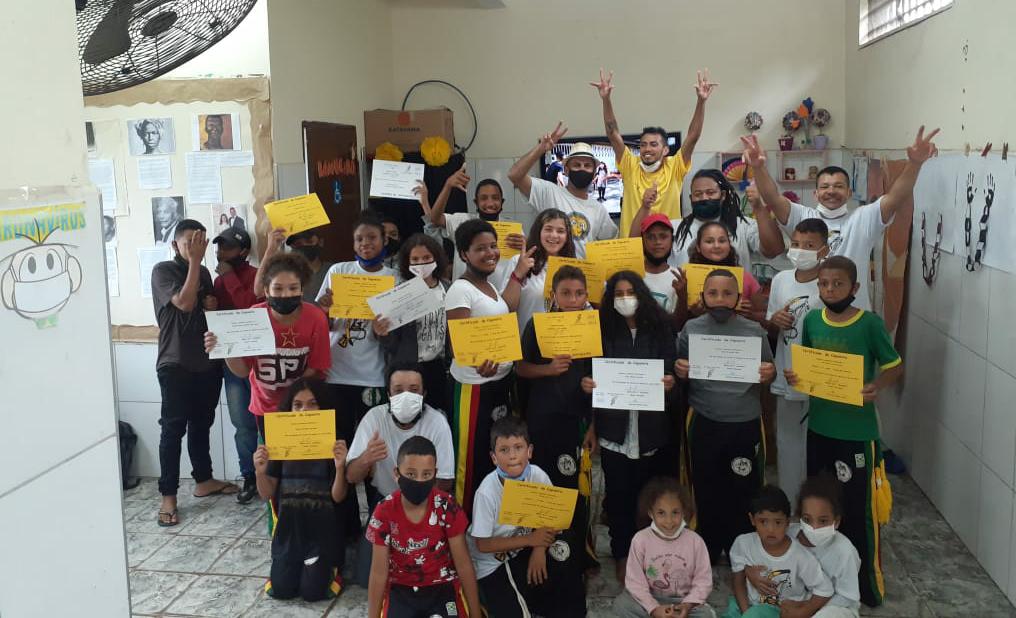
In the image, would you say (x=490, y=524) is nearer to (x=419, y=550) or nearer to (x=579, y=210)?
(x=419, y=550)

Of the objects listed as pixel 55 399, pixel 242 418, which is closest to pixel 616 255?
pixel 242 418

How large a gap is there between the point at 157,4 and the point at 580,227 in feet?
8.09

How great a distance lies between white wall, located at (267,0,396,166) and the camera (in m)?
4.68

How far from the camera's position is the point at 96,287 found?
1703 mm

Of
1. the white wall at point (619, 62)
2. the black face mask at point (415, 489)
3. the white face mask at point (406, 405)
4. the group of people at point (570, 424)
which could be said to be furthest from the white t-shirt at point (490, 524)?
the white wall at point (619, 62)

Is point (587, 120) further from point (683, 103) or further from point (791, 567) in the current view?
point (791, 567)

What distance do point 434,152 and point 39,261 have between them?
15.5ft

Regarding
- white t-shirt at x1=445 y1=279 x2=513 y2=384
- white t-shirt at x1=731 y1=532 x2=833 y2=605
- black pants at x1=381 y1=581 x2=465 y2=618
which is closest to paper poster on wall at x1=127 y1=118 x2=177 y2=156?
white t-shirt at x1=445 y1=279 x2=513 y2=384

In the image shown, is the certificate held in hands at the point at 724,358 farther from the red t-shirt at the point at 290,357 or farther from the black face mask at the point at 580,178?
the red t-shirt at the point at 290,357

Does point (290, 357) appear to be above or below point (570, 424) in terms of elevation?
above

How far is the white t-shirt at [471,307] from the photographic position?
3.52 meters

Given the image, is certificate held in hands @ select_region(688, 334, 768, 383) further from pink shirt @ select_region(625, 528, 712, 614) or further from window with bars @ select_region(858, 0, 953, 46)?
window with bars @ select_region(858, 0, 953, 46)

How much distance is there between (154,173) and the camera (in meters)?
4.59

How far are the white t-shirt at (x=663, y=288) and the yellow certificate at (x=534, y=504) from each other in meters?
1.03
